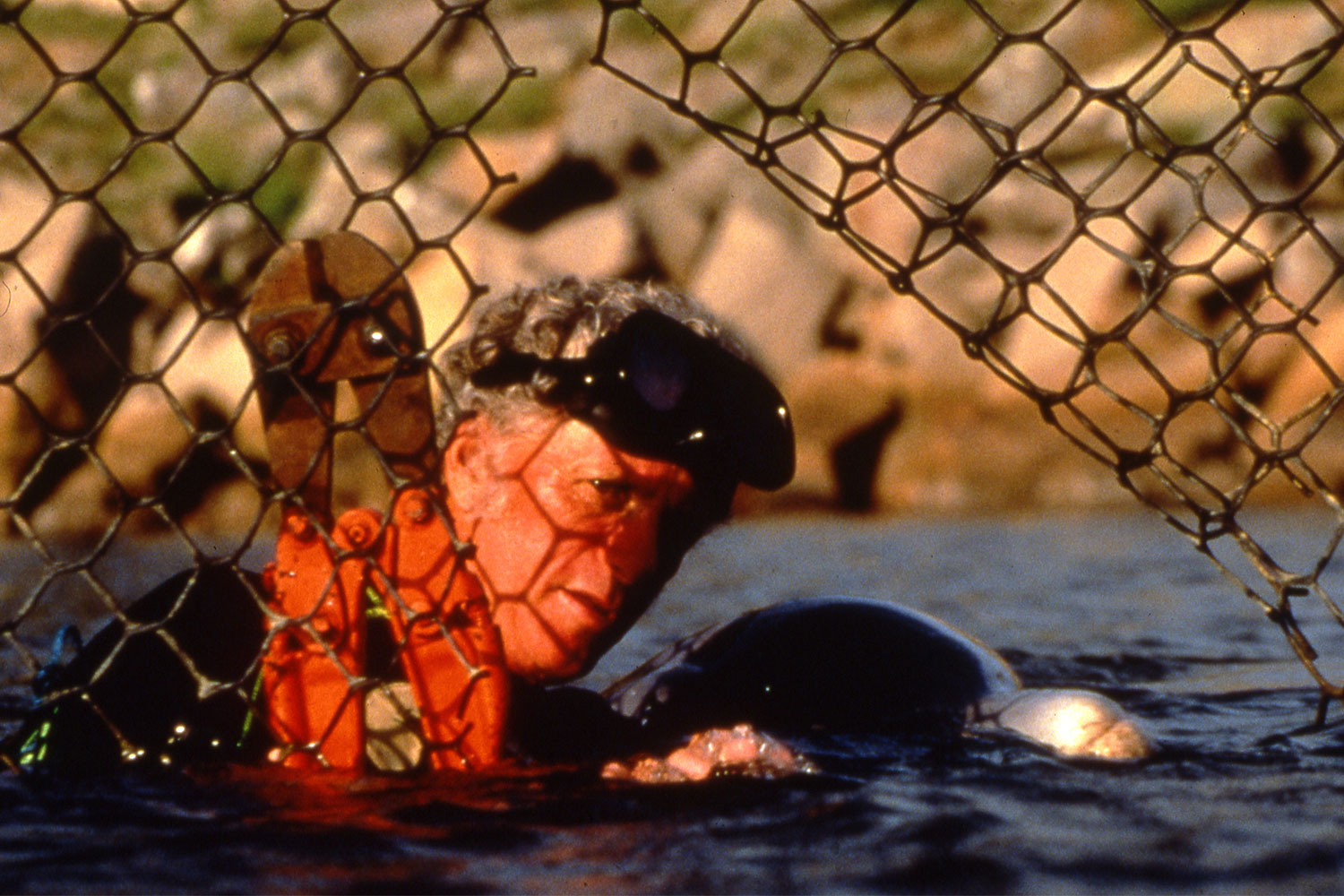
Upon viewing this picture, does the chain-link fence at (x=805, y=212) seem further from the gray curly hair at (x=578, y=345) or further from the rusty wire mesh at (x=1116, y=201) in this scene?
the gray curly hair at (x=578, y=345)

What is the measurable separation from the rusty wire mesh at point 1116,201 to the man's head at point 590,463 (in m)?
0.36

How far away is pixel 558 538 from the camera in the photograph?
9.19 ft

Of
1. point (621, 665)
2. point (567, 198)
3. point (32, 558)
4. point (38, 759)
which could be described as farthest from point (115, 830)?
point (567, 198)

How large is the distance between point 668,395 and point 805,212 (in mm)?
1793

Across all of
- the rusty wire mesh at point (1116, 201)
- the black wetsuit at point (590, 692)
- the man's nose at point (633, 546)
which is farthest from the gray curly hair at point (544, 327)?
the black wetsuit at point (590, 692)

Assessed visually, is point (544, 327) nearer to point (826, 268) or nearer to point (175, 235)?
point (826, 268)

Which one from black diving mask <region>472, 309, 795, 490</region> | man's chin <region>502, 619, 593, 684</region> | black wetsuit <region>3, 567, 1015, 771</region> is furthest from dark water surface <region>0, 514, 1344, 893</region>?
black diving mask <region>472, 309, 795, 490</region>

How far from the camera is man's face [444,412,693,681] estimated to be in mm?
2811

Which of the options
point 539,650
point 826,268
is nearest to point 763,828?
point 539,650

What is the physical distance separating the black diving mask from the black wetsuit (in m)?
0.50

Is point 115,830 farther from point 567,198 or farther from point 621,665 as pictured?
point 567,198

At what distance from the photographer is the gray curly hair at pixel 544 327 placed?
2959 mm

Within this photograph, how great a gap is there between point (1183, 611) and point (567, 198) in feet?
32.9

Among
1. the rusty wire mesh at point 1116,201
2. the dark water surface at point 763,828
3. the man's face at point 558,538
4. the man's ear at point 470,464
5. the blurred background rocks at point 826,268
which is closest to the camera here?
the dark water surface at point 763,828
